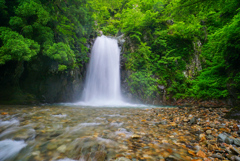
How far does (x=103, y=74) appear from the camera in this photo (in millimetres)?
15219

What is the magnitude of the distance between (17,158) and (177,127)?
12.3ft

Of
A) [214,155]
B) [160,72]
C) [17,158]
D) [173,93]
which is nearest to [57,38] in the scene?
[17,158]

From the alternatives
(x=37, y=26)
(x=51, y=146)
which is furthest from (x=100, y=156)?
(x=37, y=26)

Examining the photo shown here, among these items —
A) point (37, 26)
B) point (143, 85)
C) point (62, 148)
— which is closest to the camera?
point (62, 148)

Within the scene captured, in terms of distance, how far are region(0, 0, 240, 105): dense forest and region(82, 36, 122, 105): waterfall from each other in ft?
5.20

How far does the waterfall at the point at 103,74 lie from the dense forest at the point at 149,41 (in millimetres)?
1585

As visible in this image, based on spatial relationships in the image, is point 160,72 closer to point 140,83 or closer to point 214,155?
point 140,83

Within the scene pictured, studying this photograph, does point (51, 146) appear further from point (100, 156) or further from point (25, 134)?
point (100, 156)

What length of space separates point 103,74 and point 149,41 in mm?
7870

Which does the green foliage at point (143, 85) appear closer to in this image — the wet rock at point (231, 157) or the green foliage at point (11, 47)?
the green foliage at point (11, 47)

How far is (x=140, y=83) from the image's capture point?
1339cm

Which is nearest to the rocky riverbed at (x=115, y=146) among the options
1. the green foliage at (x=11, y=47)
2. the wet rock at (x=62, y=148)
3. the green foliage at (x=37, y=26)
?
the wet rock at (x=62, y=148)

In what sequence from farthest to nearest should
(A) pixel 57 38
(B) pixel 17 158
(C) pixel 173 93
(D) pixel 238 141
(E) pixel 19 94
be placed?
(C) pixel 173 93
(A) pixel 57 38
(E) pixel 19 94
(D) pixel 238 141
(B) pixel 17 158

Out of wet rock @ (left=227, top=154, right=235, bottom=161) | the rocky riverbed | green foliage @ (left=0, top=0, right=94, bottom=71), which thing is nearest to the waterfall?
green foliage @ (left=0, top=0, right=94, bottom=71)
